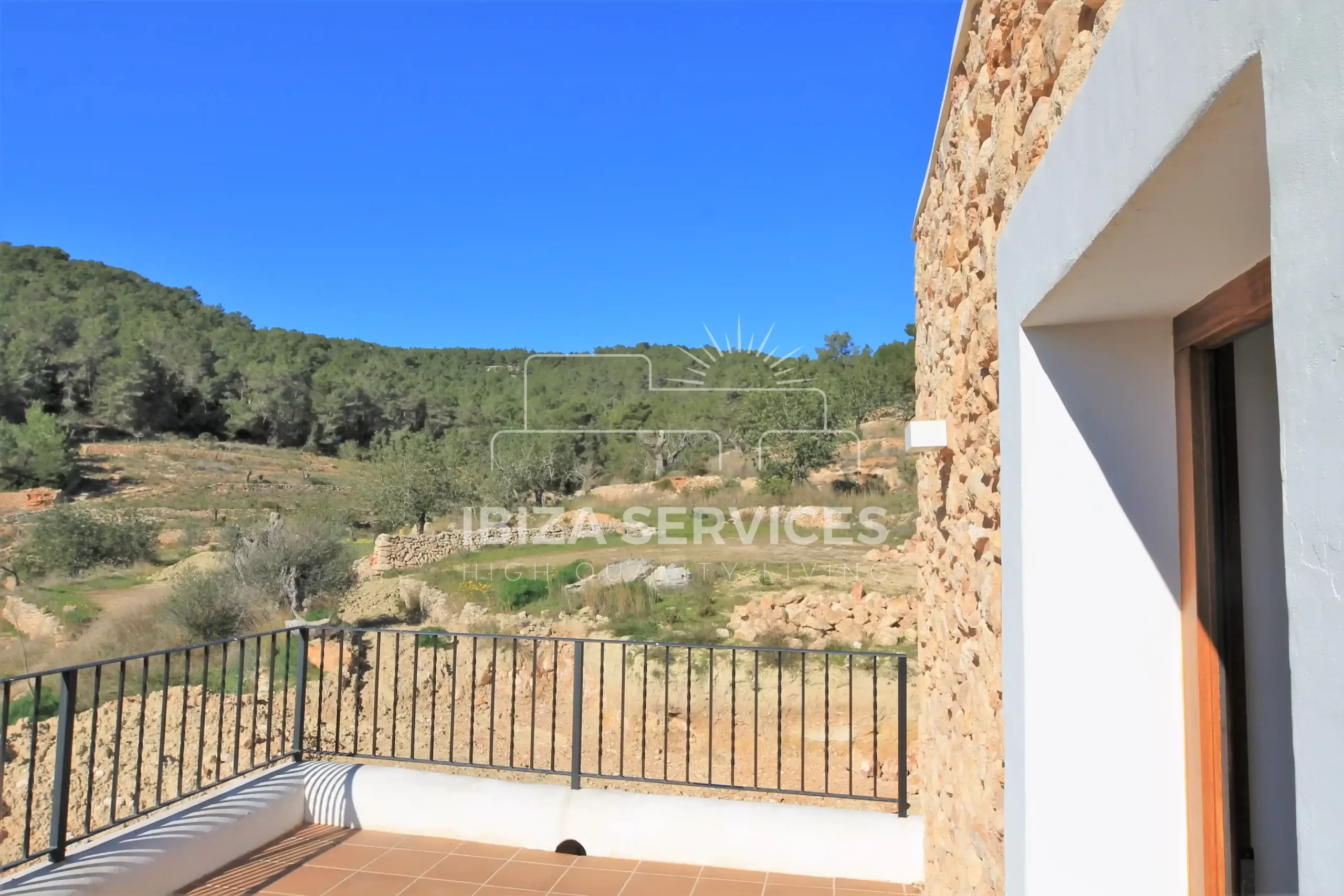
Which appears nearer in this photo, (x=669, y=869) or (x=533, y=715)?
(x=669, y=869)

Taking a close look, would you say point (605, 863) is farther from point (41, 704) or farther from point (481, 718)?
point (41, 704)

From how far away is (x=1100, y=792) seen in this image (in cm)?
157

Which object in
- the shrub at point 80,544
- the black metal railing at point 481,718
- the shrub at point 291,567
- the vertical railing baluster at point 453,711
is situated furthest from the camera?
the shrub at point 80,544

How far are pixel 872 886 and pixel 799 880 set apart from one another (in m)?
0.32

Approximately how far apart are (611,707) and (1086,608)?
28.2 feet

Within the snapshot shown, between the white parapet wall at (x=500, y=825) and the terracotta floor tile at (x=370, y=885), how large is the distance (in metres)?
0.47

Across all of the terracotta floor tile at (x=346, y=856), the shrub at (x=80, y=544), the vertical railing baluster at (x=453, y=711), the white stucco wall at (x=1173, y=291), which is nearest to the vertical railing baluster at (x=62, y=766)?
the terracotta floor tile at (x=346, y=856)

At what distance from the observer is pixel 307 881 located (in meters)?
3.58

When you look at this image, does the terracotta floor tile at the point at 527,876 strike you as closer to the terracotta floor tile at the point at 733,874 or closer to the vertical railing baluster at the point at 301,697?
the terracotta floor tile at the point at 733,874

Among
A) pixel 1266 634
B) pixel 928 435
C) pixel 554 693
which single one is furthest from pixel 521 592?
pixel 1266 634

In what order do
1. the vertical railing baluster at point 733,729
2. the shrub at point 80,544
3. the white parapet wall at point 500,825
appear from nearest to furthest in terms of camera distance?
the white parapet wall at point 500,825, the vertical railing baluster at point 733,729, the shrub at point 80,544

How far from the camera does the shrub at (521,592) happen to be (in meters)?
12.9

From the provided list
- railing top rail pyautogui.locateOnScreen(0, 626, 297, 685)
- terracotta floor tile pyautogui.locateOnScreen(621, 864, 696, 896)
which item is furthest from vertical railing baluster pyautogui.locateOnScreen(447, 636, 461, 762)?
terracotta floor tile pyautogui.locateOnScreen(621, 864, 696, 896)

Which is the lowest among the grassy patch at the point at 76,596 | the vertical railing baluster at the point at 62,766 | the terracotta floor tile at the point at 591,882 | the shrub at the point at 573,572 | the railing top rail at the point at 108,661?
the grassy patch at the point at 76,596
